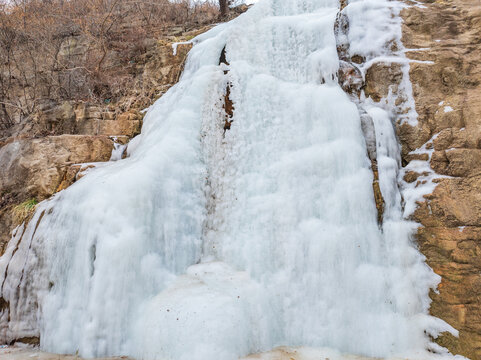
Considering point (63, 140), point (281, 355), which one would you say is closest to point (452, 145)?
point (281, 355)

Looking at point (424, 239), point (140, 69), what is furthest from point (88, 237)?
point (140, 69)

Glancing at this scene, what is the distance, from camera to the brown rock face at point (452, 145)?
9.36 feet

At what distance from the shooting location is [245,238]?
3695 mm

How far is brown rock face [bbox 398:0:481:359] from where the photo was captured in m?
2.85

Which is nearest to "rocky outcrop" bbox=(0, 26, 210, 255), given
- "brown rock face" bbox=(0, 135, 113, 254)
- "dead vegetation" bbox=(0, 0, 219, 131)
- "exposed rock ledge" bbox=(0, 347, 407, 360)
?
"brown rock face" bbox=(0, 135, 113, 254)

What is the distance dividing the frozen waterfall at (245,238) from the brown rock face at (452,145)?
0.52 feet

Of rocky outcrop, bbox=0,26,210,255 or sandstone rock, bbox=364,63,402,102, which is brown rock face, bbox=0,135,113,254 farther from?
sandstone rock, bbox=364,63,402,102

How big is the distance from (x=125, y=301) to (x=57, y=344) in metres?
0.81

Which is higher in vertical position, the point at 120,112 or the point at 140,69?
the point at 140,69

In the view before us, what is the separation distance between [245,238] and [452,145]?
2573 mm

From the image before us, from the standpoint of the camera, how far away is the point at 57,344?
3055 millimetres

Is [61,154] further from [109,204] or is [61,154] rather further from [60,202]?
[109,204]

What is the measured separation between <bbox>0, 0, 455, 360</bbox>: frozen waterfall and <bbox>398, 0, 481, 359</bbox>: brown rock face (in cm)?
16

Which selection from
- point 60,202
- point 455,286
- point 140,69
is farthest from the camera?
point 140,69
